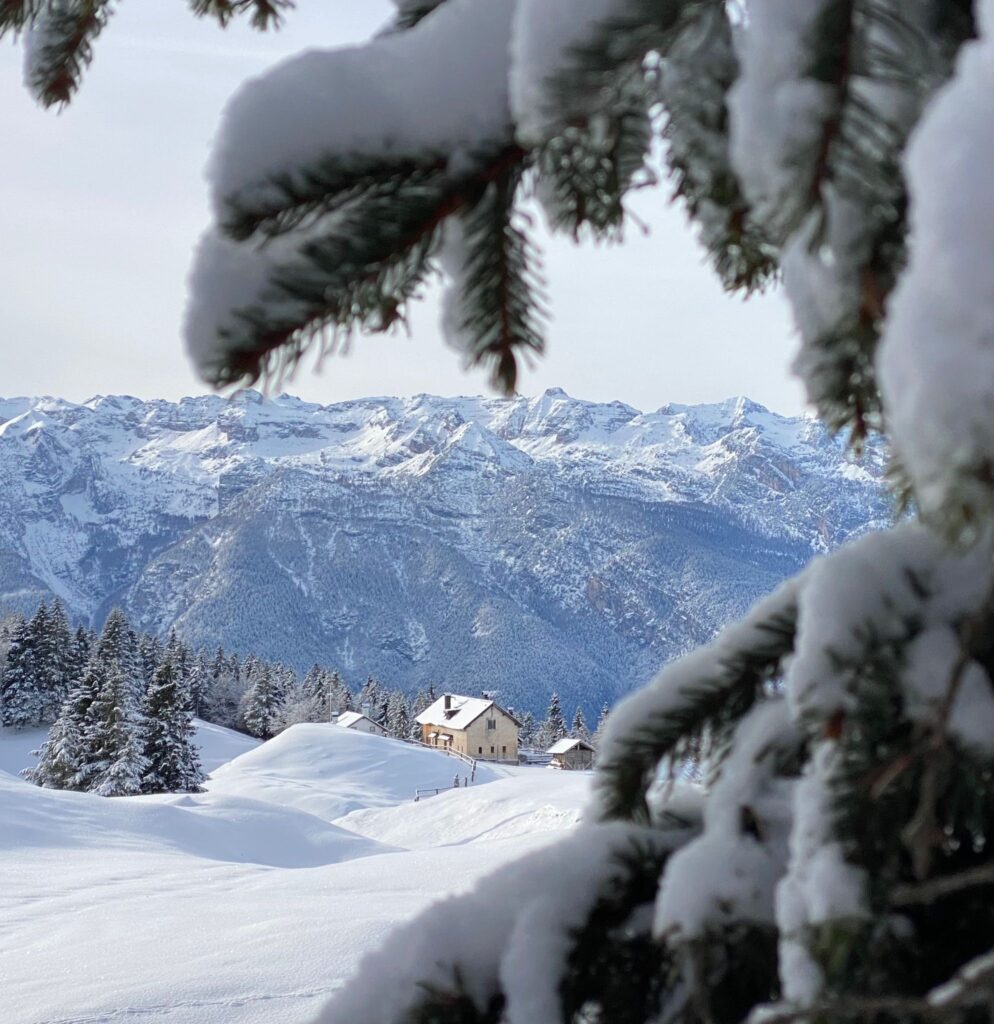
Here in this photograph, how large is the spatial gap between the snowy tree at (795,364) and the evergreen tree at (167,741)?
28.8 m

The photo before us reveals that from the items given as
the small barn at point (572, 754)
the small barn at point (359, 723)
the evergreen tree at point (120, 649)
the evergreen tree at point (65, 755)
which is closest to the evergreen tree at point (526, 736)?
the small barn at point (359, 723)

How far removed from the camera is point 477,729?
179 ft

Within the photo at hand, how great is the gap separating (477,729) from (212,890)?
148 ft

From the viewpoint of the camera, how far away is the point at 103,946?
7.69 m

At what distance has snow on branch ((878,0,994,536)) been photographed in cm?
38

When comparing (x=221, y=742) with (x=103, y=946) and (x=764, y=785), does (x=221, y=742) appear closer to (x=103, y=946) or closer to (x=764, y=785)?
(x=103, y=946)

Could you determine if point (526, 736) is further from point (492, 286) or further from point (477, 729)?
point (492, 286)

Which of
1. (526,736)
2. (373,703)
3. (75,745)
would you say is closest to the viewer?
(75,745)

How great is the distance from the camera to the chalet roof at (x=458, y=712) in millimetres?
54375

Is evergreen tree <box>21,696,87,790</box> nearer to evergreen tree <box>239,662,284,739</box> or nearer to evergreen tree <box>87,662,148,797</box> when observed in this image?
evergreen tree <box>87,662,148,797</box>

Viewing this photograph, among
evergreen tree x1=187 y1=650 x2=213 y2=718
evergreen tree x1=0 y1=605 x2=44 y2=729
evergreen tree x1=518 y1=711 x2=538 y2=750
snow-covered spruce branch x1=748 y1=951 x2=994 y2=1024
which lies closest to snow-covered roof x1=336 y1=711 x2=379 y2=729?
evergreen tree x1=187 y1=650 x2=213 y2=718

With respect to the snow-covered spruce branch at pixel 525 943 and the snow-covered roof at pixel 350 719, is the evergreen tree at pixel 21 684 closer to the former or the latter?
the snow-covered roof at pixel 350 719

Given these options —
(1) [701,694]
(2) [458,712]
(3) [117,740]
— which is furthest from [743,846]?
(2) [458,712]

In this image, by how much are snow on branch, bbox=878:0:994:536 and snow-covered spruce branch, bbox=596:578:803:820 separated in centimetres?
50
